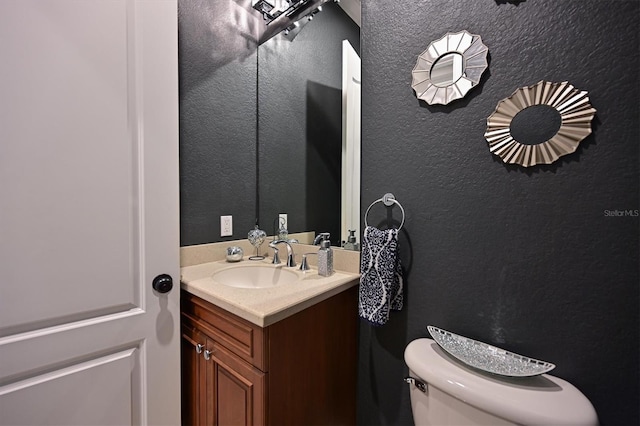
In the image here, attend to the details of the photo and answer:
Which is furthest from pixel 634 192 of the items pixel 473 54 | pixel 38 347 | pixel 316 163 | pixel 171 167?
pixel 38 347

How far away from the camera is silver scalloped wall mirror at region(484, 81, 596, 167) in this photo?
2.33 ft

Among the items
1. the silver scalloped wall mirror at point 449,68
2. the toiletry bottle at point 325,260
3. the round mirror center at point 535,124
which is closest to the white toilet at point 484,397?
the toiletry bottle at point 325,260

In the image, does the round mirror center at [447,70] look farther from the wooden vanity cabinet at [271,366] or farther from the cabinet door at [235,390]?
the cabinet door at [235,390]

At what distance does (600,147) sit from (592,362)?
1.93 ft

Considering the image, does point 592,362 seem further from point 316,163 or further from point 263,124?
point 263,124

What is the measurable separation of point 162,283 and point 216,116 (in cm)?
87

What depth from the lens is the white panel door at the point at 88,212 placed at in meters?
0.69

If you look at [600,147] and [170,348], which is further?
[170,348]

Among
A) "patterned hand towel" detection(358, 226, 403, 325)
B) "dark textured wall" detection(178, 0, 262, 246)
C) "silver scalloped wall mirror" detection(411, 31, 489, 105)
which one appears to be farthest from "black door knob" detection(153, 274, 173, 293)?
"silver scalloped wall mirror" detection(411, 31, 489, 105)

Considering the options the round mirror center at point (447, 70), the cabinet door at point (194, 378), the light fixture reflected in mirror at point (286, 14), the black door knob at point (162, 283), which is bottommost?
the cabinet door at point (194, 378)

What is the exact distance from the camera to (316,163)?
138cm

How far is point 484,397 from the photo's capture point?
0.65 m

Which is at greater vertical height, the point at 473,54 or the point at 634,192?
the point at 473,54

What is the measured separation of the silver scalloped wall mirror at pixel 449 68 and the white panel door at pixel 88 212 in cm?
93
